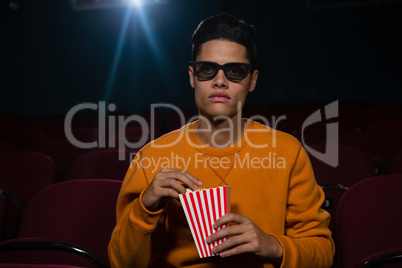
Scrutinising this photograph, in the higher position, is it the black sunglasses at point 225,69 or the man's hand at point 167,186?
the black sunglasses at point 225,69

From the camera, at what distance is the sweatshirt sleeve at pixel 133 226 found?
46.8 inches

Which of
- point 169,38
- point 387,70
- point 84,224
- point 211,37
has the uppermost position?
point 169,38

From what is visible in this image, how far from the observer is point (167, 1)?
8227 mm

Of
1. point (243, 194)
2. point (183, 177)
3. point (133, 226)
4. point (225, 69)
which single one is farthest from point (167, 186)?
point (225, 69)

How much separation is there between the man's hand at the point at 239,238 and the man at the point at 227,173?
0.53ft

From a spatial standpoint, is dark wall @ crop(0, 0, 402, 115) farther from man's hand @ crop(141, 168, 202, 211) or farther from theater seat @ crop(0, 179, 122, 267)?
man's hand @ crop(141, 168, 202, 211)

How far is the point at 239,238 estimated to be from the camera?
3.45 feet

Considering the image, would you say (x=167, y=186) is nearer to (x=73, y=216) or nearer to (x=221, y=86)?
(x=221, y=86)

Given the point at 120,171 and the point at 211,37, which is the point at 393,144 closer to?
the point at 120,171

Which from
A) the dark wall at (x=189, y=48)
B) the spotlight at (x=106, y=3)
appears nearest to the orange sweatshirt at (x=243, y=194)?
the dark wall at (x=189, y=48)

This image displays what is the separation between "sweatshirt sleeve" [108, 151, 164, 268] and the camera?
1.19 m

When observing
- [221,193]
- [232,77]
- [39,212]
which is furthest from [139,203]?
[39,212]

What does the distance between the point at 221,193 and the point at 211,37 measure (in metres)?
0.54

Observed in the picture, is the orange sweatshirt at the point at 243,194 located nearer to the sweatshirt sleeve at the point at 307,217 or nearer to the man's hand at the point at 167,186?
the sweatshirt sleeve at the point at 307,217
